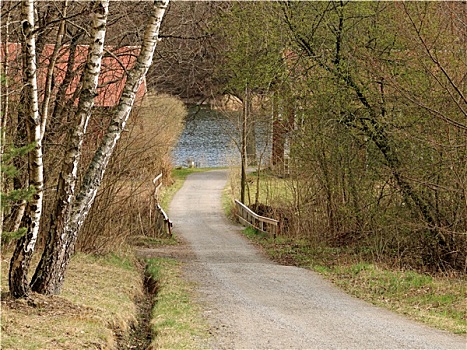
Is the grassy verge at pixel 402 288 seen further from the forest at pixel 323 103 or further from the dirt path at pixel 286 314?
the forest at pixel 323 103

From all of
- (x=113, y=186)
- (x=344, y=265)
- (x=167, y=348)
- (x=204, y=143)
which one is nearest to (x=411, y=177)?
(x=344, y=265)

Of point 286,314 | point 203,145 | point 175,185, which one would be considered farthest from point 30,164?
point 203,145

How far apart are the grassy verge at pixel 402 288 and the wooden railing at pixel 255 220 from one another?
21.0 feet

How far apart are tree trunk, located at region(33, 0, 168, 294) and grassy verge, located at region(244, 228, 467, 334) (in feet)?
16.7

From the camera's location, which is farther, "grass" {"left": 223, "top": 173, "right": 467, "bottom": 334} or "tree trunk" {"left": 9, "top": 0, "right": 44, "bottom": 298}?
"grass" {"left": 223, "top": 173, "right": 467, "bottom": 334}

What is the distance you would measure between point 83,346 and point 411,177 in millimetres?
10412

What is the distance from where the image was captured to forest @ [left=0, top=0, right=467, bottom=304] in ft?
47.2

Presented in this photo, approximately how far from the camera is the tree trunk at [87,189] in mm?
10047

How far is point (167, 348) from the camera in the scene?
883cm

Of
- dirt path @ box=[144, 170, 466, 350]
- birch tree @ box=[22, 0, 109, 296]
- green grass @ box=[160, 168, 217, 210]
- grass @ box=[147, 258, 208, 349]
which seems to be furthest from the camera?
green grass @ box=[160, 168, 217, 210]

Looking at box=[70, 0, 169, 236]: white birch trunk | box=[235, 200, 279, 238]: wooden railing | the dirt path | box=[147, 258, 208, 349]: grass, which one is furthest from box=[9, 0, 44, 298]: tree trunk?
box=[235, 200, 279, 238]: wooden railing

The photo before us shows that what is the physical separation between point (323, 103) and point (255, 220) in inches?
442

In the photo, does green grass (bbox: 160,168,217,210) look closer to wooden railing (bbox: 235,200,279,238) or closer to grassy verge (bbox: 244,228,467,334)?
wooden railing (bbox: 235,200,279,238)

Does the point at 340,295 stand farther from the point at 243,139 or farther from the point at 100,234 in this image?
the point at 243,139
